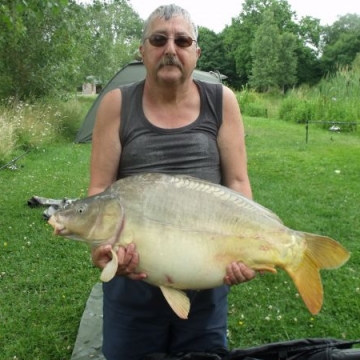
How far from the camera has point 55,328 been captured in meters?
2.90

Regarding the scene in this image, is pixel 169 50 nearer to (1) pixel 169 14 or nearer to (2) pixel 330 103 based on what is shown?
(1) pixel 169 14

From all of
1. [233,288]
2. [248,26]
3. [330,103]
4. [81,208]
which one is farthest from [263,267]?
[248,26]

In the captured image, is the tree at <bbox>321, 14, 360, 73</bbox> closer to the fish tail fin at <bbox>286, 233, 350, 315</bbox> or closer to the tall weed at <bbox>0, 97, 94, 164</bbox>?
the tall weed at <bbox>0, 97, 94, 164</bbox>

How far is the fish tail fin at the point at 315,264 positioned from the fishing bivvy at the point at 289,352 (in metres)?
0.16

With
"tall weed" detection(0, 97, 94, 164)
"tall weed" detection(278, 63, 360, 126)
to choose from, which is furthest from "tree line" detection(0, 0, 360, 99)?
"tall weed" detection(278, 63, 360, 126)

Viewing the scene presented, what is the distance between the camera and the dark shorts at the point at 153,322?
1.62 meters

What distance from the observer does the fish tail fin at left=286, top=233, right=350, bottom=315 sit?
1358 millimetres

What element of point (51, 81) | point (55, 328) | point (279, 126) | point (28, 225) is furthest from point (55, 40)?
point (55, 328)

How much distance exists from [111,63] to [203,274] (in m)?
20.7

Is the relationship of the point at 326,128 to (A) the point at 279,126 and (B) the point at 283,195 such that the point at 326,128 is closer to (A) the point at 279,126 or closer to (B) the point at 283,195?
(A) the point at 279,126

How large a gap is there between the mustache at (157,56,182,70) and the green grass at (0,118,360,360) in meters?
1.83

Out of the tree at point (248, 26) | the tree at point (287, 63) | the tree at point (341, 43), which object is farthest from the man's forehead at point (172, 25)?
the tree at point (248, 26)

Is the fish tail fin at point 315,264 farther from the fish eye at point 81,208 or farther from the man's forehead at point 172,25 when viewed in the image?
the man's forehead at point 172,25

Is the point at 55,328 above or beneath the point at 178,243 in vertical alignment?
beneath
